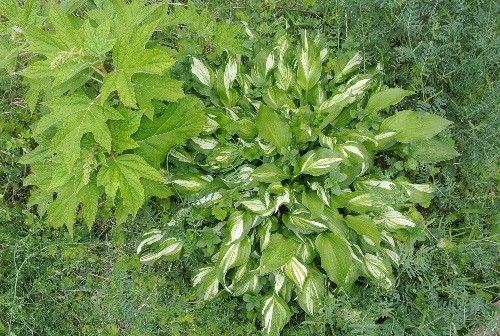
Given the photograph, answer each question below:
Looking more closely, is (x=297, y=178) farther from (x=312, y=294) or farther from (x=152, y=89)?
(x=152, y=89)

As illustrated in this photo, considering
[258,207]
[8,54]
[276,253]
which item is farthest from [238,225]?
[8,54]

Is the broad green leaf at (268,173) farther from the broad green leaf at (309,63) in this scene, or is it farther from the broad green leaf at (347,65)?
the broad green leaf at (347,65)

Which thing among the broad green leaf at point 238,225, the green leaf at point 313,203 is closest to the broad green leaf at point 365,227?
the green leaf at point 313,203

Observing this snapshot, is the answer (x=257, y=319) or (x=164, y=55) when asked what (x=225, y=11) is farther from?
(x=257, y=319)

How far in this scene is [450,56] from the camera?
3.08 meters

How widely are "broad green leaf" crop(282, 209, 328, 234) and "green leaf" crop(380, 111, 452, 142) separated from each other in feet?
2.34

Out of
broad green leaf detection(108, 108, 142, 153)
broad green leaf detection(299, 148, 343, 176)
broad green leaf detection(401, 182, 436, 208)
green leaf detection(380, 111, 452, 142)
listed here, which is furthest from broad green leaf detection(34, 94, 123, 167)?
broad green leaf detection(401, 182, 436, 208)

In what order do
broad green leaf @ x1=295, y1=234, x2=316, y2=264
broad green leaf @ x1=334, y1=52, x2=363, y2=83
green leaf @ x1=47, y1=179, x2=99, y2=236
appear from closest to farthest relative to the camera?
1. green leaf @ x1=47, y1=179, x2=99, y2=236
2. broad green leaf @ x1=295, y1=234, x2=316, y2=264
3. broad green leaf @ x1=334, y1=52, x2=363, y2=83

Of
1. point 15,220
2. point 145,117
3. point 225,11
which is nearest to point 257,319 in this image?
point 145,117

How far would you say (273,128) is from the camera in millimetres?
2834

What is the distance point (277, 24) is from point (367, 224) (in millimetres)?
1556

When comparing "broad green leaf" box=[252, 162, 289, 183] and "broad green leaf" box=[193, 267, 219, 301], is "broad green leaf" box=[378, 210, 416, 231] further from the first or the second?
"broad green leaf" box=[193, 267, 219, 301]

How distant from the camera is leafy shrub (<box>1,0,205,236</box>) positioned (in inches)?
83.4

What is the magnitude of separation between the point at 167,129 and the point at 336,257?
1.18 metres
